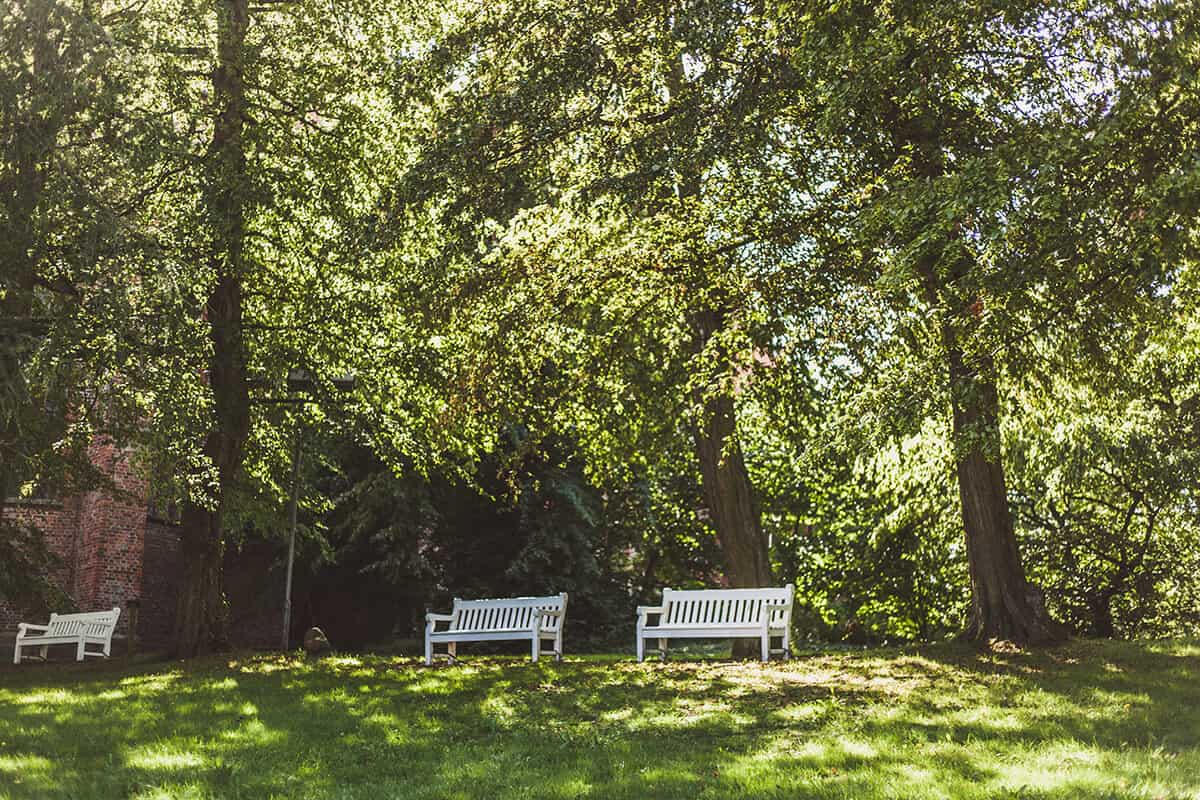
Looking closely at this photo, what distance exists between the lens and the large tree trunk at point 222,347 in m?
15.5

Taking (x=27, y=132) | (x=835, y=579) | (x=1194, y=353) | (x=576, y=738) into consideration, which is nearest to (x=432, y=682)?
(x=576, y=738)

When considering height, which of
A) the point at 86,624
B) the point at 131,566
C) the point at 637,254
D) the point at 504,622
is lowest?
the point at 86,624

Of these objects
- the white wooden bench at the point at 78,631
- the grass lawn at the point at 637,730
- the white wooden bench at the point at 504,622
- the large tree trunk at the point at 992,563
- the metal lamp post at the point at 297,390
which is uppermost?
the metal lamp post at the point at 297,390

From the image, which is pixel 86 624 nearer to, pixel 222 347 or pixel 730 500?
pixel 222 347

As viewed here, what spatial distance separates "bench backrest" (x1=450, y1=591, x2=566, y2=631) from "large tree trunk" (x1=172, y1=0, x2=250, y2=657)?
12.1 ft

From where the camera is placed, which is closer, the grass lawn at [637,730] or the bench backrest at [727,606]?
the grass lawn at [637,730]

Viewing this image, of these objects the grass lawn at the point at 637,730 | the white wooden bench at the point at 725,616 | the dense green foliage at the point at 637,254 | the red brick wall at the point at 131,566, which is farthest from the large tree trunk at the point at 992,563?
the red brick wall at the point at 131,566

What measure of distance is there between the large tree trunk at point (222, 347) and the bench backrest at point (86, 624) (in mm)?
2807

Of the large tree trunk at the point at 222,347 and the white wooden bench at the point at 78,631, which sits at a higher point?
the large tree trunk at the point at 222,347

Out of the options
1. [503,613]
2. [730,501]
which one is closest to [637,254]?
[730,501]

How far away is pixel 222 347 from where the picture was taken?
16875 millimetres

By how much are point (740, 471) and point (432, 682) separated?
588 centimetres

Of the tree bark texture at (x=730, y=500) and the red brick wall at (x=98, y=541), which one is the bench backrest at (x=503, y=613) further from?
the red brick wall at (x=98, y=541)

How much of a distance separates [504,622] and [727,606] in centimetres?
297
